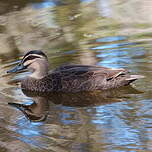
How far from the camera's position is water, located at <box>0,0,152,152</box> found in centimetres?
611

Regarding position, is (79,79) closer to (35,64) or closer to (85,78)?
(85,78)

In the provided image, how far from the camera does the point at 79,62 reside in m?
9.30

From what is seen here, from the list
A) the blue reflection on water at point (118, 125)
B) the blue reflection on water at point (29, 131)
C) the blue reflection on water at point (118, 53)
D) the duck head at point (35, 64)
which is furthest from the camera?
the blue reflection on water at point (118, 53)

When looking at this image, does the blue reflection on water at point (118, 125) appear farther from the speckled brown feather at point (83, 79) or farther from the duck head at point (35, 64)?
the duck head at point (35, 64)

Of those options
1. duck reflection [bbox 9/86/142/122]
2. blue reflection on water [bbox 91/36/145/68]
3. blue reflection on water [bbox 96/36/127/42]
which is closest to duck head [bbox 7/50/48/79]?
duck reflection [bbox 9/86/142/122]

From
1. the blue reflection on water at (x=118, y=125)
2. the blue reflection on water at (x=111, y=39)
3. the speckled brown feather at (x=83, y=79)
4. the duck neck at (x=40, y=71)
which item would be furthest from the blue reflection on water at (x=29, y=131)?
the blue reflection on water at (x=111, y=39)

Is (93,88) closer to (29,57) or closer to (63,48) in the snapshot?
(29,57)

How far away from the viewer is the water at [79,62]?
6.11m

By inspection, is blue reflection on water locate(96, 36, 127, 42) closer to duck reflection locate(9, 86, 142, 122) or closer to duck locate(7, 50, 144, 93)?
duck locate(7, 50, 144, 93)

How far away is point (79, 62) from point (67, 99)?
1.51 m

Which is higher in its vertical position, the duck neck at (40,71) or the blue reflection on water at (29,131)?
the blue reflection on water at (29,131)

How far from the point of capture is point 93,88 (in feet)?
27.0

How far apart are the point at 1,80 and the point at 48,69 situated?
809mm

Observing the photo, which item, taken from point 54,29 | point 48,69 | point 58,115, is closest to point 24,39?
point 54,29
